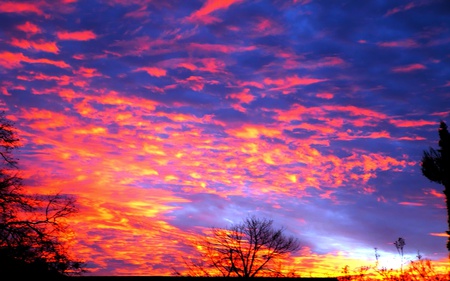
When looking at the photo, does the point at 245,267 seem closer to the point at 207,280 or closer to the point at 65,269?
the point at 207,280

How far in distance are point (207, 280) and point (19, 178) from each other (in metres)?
14.0

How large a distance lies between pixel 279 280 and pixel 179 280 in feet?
22.4

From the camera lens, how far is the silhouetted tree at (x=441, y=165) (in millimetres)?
26566

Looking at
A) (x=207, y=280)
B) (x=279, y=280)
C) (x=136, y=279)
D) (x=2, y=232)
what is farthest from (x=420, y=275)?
(x=2, y=232)

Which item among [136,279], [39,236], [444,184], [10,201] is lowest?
[136,279]

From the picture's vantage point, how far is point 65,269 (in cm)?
2241

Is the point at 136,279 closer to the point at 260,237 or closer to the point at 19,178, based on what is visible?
the point at 19,178

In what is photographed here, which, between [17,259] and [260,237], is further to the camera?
[260,237]

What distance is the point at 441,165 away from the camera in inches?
1049

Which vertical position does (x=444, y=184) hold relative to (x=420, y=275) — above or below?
above

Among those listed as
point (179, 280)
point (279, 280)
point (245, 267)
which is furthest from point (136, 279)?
point (245, 267)

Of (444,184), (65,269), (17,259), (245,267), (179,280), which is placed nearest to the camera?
(17,259)

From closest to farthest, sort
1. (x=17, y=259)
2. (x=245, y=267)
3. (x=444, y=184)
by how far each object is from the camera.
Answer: (x=17, y=259), (x=444, y=184), (x=245, y=267)

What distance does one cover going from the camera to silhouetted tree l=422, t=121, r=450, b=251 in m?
26.6
